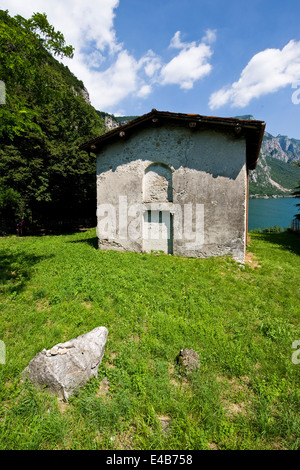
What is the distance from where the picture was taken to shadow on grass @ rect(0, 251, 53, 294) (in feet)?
19.4

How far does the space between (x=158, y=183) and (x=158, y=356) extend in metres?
6.93

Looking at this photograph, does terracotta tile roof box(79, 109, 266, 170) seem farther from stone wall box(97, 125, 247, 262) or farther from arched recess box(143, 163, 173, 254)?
arched recess box(143, 163, 173, 254)

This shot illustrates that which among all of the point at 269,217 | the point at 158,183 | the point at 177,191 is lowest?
the point at 269,217

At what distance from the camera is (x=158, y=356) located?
357 centimetres

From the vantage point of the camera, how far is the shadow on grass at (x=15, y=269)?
5.91 metres

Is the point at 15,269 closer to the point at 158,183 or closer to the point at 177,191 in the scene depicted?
the point at 158,183

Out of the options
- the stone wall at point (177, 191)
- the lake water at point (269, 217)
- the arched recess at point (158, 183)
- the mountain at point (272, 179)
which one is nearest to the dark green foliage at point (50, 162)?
the stone wall at point (177, 191)

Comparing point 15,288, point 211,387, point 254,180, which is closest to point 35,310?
point 15,288

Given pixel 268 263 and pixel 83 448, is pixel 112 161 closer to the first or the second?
pixel 268 263

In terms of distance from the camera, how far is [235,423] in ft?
8.29

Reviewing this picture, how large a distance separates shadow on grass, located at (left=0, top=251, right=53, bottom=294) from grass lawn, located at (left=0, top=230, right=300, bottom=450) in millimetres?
59

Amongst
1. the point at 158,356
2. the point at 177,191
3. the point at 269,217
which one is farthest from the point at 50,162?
the point at 269,217

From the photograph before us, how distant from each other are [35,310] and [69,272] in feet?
6.34

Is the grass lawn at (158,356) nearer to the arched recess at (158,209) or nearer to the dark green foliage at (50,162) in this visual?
the arched recess at (158,209)
